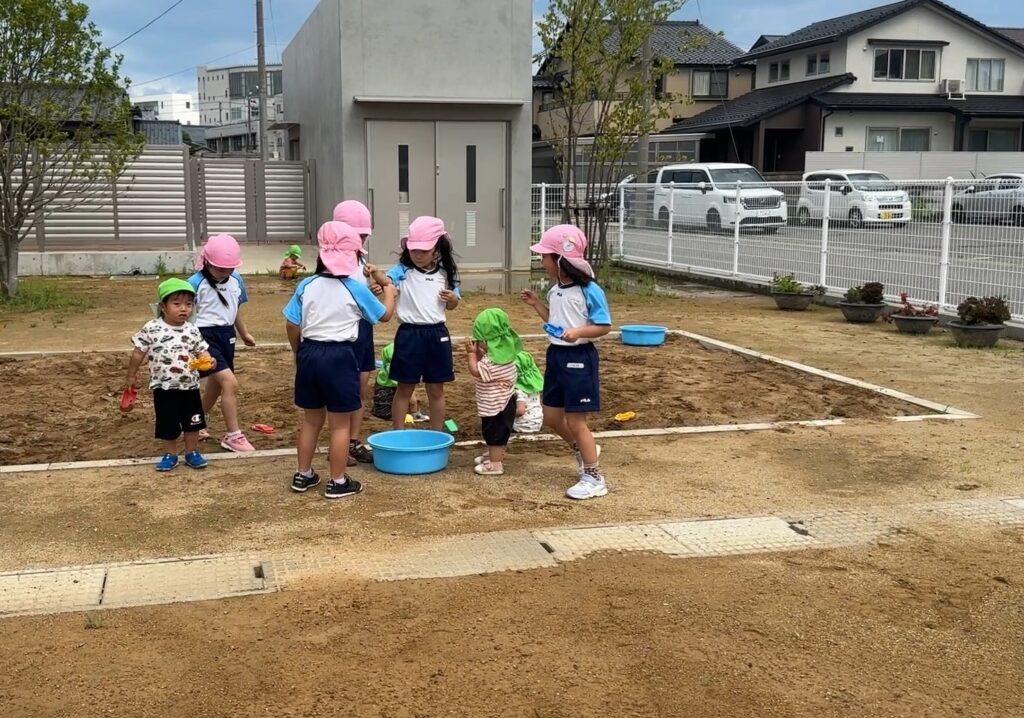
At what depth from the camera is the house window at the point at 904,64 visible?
125ft

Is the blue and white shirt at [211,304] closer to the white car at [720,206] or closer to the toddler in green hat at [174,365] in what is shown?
the toddler in green hat at [174,365]

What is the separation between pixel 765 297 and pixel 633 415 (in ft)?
27.7

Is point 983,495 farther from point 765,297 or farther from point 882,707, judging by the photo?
point 765,297

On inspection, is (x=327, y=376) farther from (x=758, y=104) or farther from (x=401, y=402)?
(x=758, y=104)

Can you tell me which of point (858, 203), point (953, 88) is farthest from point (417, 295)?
point (953, 88)

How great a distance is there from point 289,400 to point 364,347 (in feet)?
6.72

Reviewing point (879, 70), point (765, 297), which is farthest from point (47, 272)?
point (879, 70)

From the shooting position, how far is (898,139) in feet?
126

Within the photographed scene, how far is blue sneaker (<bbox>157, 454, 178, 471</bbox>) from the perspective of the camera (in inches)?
226

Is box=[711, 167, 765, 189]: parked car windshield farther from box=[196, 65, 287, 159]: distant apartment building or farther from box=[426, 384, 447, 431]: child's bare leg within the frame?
box=[196, 65, 287, 159]: distant apartment building

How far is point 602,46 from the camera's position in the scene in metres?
15.4

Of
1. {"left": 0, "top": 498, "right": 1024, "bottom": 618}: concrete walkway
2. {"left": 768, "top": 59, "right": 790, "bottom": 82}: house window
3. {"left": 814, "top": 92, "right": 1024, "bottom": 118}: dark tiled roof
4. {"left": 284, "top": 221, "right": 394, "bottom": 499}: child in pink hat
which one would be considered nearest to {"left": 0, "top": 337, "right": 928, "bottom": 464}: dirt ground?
{"left": 284, "top": 221, "right": 394, "bottom": 499}: child in pink hat

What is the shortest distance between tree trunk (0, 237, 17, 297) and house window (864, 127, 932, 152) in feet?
107

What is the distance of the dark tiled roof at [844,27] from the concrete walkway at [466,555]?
1431 inches
